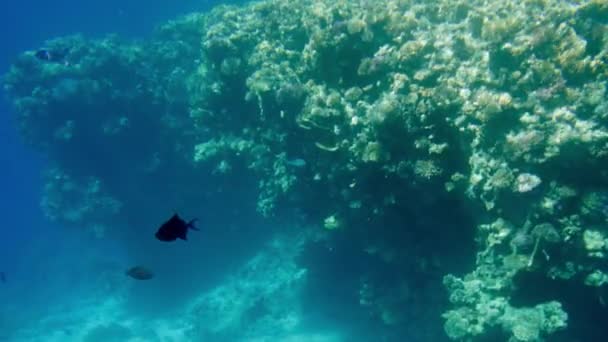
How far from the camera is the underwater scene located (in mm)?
6383

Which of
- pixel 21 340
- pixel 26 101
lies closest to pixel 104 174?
pixel 26 101

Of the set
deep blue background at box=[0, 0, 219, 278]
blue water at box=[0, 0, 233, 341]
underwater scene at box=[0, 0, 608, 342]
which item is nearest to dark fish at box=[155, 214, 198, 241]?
underwater scene at box=[0, 0, 608, 342]

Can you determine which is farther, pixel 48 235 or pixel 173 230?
pixel 48 235

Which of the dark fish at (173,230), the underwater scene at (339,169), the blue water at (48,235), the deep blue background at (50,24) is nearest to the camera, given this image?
the dark fish at (173,230)

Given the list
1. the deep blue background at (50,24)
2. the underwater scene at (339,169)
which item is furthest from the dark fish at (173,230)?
the deep blue background at (50,24)

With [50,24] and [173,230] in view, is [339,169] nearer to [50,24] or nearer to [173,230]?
[173,230]

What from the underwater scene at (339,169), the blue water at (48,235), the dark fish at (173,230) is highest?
the blue water at (48,235)

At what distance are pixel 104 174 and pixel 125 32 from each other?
27.7 meters

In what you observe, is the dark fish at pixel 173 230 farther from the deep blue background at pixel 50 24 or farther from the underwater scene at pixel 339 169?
the deep blue background at pixel 50 24

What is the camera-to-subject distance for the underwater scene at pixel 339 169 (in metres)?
6.38

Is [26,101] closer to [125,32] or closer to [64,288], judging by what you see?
[64,288]

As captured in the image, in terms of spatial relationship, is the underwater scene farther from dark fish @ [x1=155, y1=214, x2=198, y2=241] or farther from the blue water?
the blue water

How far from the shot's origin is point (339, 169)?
8891mm

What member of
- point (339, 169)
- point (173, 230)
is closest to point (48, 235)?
point (339, 169)
